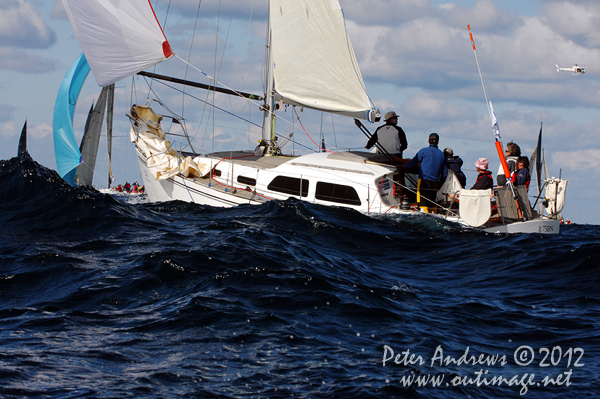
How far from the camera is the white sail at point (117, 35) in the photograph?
42.8 feet

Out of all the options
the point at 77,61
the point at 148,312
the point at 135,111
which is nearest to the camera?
the point at 148,312

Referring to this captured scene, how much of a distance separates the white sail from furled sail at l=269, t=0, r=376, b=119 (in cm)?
310

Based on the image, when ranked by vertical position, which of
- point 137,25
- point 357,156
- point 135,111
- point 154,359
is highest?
point 137,25

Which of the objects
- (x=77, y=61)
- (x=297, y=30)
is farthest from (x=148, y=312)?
(x=77, y=61)

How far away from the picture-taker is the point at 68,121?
19641 mm

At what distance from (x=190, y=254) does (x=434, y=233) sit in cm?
540

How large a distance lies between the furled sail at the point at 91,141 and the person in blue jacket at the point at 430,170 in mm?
16384

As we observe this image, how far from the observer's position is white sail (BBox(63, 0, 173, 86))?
42.8 ft

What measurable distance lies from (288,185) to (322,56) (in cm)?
342

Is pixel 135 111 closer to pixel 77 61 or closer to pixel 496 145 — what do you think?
pixel 77 61

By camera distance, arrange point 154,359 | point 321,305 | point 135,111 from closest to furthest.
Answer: point 154,359 < point 321,305 < point 135,111

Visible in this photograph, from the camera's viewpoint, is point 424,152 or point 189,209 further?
point 189,209

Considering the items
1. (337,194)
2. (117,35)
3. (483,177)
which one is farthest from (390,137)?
(117,35)

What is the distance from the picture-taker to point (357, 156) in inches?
556
